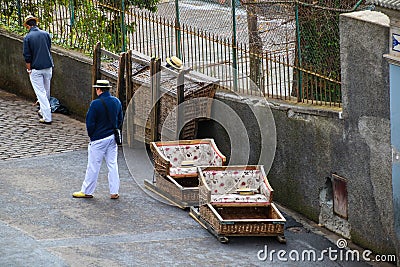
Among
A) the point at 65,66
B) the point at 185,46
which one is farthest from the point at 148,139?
the point at 65,66

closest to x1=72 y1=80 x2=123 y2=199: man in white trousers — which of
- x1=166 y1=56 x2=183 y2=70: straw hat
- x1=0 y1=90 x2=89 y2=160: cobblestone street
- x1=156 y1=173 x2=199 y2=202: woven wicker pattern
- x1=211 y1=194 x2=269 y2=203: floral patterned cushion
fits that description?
x1=156 y1=173 x2=199 y2=202: woven wicker pattern

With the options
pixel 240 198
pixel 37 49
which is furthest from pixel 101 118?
pixel 37 49

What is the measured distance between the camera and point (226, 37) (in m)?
17.2

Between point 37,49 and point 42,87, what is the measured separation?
0.75 m

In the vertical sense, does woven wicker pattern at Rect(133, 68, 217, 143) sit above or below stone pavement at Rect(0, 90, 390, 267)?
above

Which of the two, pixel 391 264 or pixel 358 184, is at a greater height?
pixel 358 184

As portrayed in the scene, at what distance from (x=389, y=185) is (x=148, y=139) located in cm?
545

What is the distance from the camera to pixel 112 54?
62.1ft

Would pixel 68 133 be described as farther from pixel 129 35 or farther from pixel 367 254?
pixel 367 254

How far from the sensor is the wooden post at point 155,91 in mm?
17625

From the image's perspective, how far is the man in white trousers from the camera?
15227 mm

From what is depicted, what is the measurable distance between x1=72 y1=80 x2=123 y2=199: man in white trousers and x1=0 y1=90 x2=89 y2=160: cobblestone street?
2605 mm

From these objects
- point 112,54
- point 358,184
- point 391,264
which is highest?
point 112,54

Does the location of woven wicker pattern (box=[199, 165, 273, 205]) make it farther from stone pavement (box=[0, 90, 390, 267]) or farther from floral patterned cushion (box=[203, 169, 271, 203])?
stone pavement (box=[0, 90, 390, 267])
